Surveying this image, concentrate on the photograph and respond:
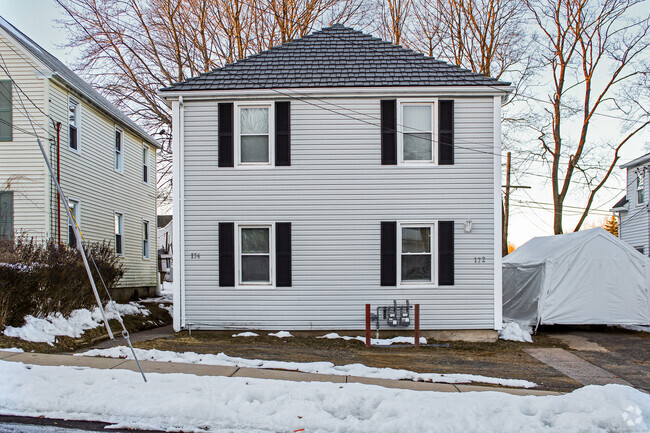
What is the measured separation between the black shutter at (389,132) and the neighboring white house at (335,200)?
3cm

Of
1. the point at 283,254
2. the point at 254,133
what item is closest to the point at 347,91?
the point at 254,133

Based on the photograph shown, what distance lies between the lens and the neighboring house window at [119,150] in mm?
20609

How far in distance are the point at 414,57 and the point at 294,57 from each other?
3.03 meters

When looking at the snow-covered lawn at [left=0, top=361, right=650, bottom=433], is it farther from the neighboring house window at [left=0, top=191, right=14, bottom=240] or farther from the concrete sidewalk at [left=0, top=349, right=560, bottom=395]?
the neighboring house window at [left=0, top=191, right=14, bottom=240]

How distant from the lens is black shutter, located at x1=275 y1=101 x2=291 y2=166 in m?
13.2

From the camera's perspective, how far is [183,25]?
24.4m

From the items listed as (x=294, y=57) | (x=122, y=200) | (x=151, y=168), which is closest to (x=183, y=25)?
(x=151, y=168)

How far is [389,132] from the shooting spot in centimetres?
1321

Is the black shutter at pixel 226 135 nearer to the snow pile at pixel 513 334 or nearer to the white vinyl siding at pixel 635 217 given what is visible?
the snow pile at pixel 513 334

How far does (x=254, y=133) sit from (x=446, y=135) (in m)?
4.46

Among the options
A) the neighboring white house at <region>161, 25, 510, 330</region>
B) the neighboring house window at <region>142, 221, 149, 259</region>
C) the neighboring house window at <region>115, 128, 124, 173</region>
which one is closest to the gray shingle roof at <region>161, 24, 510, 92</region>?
the neighboring white house at <region>161, 25, 510, 330</region>

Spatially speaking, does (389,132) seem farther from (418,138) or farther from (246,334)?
(246,334)

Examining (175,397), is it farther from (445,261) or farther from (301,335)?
(445,261)

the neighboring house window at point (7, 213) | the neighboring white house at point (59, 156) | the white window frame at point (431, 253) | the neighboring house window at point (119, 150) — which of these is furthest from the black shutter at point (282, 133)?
the neighboring house window at point (119, 150)
